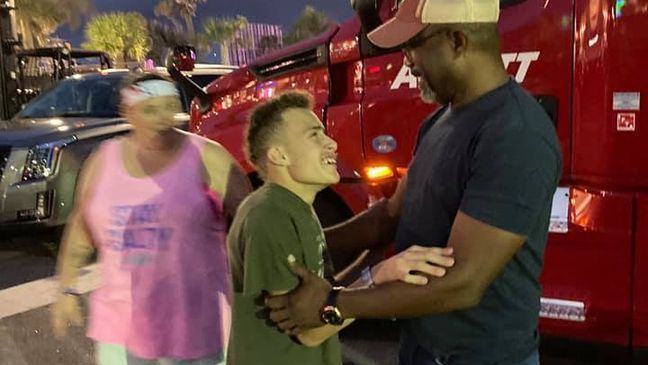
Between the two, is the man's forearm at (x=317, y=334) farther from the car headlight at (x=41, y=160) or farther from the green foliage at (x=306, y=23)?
the green foliage at (x=306, y=23)

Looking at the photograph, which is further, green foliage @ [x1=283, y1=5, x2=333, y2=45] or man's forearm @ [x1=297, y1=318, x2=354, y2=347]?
green foliage @ [x1=283, y1=5, x2=333, y2=45]

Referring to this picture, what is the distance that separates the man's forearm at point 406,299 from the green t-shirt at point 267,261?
5.7 inches

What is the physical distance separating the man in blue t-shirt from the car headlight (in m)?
5.49

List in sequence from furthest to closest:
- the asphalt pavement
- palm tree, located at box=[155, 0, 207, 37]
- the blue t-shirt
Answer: palm tree, located at box=[155, 0, 207, 37]
the asphalt pavement
the blue t-shirt

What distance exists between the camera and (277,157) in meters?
1.82

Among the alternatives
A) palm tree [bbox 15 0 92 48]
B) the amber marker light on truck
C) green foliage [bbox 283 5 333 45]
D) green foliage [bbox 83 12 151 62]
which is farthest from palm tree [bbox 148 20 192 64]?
the amber marker light on truck

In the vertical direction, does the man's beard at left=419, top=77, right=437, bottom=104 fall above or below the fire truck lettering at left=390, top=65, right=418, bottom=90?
below

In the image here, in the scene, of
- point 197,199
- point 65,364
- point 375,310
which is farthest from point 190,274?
point 65,364

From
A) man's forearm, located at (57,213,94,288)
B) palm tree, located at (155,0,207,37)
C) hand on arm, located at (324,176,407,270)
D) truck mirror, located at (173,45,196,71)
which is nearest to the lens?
hand on arm, located at (324,176,407,270)

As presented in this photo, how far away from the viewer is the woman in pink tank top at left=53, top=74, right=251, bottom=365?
2279 mm

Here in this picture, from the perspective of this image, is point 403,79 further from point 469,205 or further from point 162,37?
point 162,37

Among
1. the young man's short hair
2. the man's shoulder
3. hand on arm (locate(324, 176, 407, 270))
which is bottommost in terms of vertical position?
hand on arm (locate(324, 176, 407, 270))

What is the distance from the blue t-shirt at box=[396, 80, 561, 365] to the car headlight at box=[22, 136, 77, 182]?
18.0 ft

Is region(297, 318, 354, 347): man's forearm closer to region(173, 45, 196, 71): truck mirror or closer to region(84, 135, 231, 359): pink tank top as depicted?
region(84, 135, 231, 359): pink tank top
